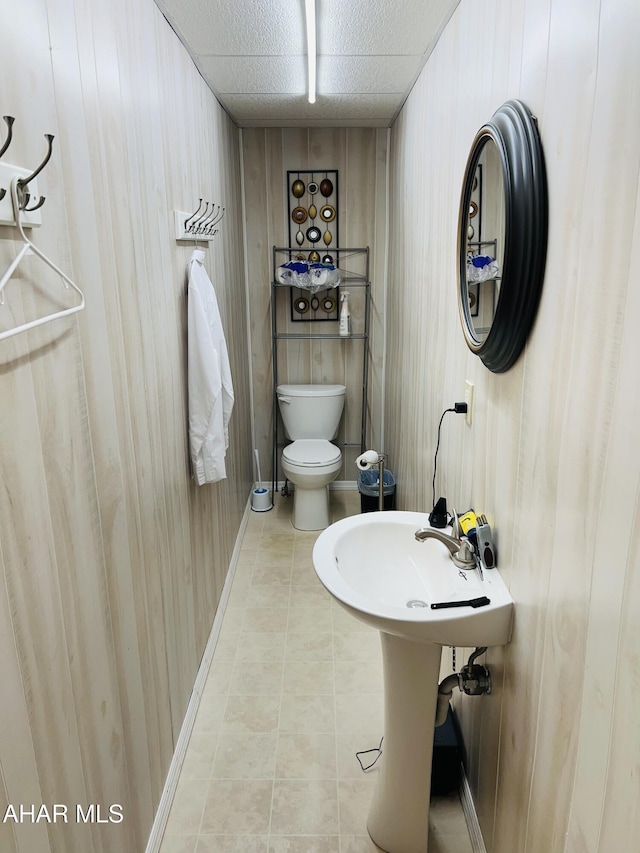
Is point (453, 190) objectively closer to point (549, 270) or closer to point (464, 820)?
point (549, 270)

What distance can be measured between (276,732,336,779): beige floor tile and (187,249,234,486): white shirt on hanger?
0.96 meters

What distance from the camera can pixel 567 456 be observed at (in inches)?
41.5

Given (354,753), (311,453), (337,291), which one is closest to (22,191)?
(354,753)

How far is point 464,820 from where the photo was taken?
1.79m

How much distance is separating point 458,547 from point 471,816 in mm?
826

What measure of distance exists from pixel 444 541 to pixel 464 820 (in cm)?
89

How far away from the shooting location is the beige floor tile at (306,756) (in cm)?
195

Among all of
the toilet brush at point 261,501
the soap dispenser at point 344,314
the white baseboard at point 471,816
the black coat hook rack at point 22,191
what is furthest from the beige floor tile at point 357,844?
the soap dispenser at point 344,314

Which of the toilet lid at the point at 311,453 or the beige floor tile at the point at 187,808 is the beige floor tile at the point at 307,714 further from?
the toilet lid at the point at 311,453

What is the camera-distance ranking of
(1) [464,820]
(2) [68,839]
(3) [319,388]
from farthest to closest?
(3) [319,388] → (1) [464,820] → (2) [68,839]

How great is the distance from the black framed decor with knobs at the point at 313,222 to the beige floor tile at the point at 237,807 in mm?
2706

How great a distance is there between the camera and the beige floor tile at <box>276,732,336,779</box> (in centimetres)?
195

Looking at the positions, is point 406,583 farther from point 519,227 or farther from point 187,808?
point 519,227

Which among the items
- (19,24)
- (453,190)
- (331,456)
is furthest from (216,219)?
(19,24)
